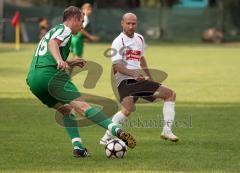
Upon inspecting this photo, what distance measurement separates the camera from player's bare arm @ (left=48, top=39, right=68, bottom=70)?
33.5 ft

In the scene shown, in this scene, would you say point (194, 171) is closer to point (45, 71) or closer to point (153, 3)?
point (45, 71)

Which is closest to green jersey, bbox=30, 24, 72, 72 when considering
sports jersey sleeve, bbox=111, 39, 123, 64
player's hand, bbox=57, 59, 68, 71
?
player's hand, bbox=57, 59, 68, 71

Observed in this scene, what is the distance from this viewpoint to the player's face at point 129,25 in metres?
12.4

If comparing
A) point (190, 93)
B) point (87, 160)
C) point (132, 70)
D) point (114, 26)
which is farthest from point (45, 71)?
point (114, 26)

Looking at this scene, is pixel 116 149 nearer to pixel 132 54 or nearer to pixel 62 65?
pixel 62 65

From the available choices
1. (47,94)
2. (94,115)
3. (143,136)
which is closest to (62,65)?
(47,94)

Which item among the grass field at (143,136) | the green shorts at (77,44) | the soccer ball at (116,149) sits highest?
the soccer ball at (116,149)

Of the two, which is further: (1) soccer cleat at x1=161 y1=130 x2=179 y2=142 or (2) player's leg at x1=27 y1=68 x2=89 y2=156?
(1) soccer cleat at x1=161 y1=130 x2=179 y2=142

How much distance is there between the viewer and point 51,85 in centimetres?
1080

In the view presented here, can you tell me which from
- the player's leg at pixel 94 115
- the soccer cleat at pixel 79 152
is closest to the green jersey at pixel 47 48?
the player's leg at pixel 94 115

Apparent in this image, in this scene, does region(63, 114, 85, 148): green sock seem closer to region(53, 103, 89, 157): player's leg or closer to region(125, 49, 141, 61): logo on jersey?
region(53, 103, 89, 157): player's leg

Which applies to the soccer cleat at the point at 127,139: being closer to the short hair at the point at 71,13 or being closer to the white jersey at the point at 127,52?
the short hair at the point at 71,13

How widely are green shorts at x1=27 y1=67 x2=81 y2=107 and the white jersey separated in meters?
1.69

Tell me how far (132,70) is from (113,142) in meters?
1.89
